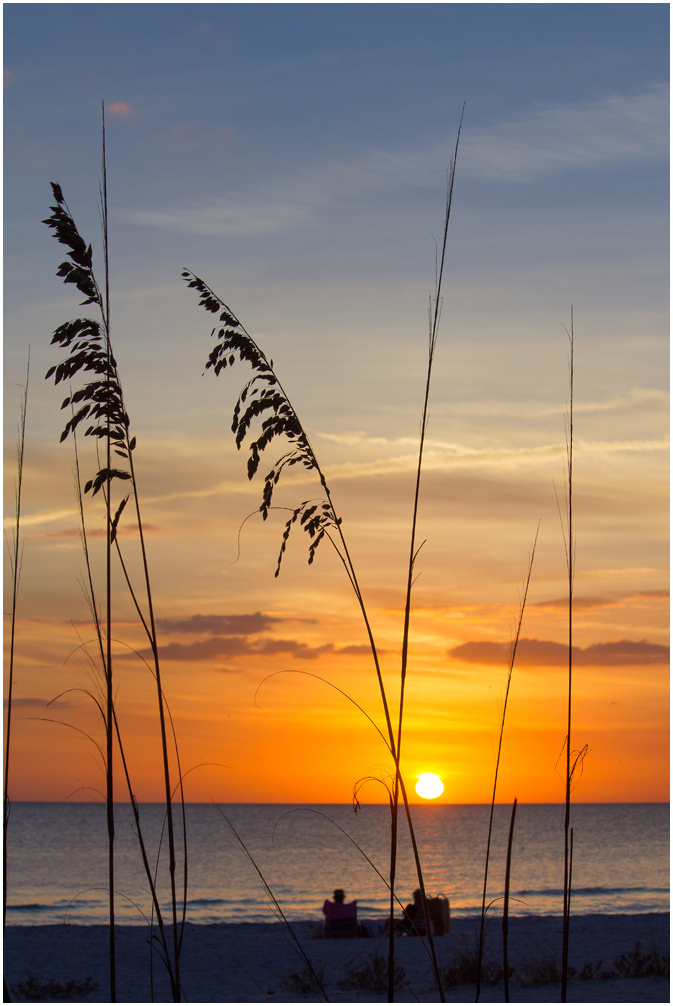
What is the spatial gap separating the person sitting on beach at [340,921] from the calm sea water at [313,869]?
12.9ft

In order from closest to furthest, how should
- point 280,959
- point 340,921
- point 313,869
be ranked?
1. point 280,959
2. point 340,921
3. point 313,869

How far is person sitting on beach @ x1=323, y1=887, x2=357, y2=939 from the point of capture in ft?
51.0

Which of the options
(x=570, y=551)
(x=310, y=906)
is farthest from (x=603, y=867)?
(x=570, y=551)

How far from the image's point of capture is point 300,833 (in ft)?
223

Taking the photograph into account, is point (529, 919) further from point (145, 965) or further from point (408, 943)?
point (145, 965)

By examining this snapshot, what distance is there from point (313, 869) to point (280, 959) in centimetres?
3417

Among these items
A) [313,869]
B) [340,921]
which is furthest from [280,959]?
[313,869]

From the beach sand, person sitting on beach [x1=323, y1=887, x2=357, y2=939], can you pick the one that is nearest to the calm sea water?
the beach sand

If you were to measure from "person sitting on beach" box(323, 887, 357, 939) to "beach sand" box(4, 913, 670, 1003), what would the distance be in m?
0.56

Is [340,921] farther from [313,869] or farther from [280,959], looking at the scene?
[313,869]

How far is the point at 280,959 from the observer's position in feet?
44.0

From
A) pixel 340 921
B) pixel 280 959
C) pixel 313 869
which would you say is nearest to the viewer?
pixel 280 959

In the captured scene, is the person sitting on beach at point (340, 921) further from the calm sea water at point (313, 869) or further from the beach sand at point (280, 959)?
the calm sea water at point (313, 869)

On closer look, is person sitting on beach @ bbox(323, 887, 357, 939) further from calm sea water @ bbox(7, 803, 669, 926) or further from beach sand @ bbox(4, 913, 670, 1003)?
calm sea water @ bbox(7, 803, 669, 926)
